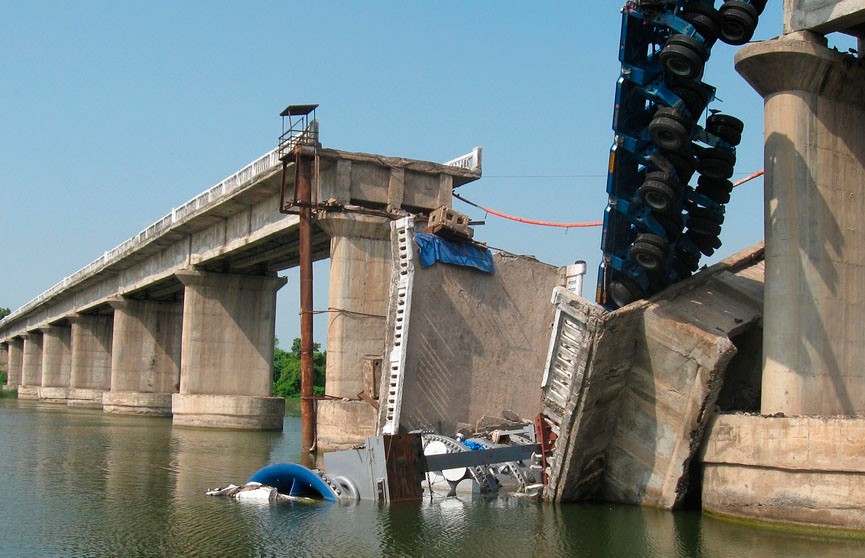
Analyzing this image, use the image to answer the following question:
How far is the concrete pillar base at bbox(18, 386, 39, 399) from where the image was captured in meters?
92.4

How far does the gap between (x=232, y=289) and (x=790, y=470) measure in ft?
111

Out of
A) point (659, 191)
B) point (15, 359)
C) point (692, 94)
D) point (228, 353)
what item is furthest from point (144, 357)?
point (15, 359)

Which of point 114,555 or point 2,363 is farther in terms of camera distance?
point 2,363

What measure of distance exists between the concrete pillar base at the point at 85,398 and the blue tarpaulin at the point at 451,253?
173 ft

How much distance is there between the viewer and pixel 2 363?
480ft

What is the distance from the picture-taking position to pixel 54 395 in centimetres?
8275

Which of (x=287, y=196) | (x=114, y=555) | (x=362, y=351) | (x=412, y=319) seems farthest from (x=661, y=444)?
(x=287, y=196)

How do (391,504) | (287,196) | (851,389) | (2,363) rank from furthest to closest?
(2,363), (287,196), (391,504), (851,389)

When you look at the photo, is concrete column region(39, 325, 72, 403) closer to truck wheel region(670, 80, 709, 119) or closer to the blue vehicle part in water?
the blue vehicle part in water

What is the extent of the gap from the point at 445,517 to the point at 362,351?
528 inches

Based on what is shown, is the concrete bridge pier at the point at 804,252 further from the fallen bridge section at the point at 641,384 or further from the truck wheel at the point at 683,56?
the truck wheel at the point at 683,56

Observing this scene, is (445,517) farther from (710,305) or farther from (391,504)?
(710,305)

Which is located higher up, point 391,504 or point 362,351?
point 362,351

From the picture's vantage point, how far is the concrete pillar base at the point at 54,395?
81.8m
